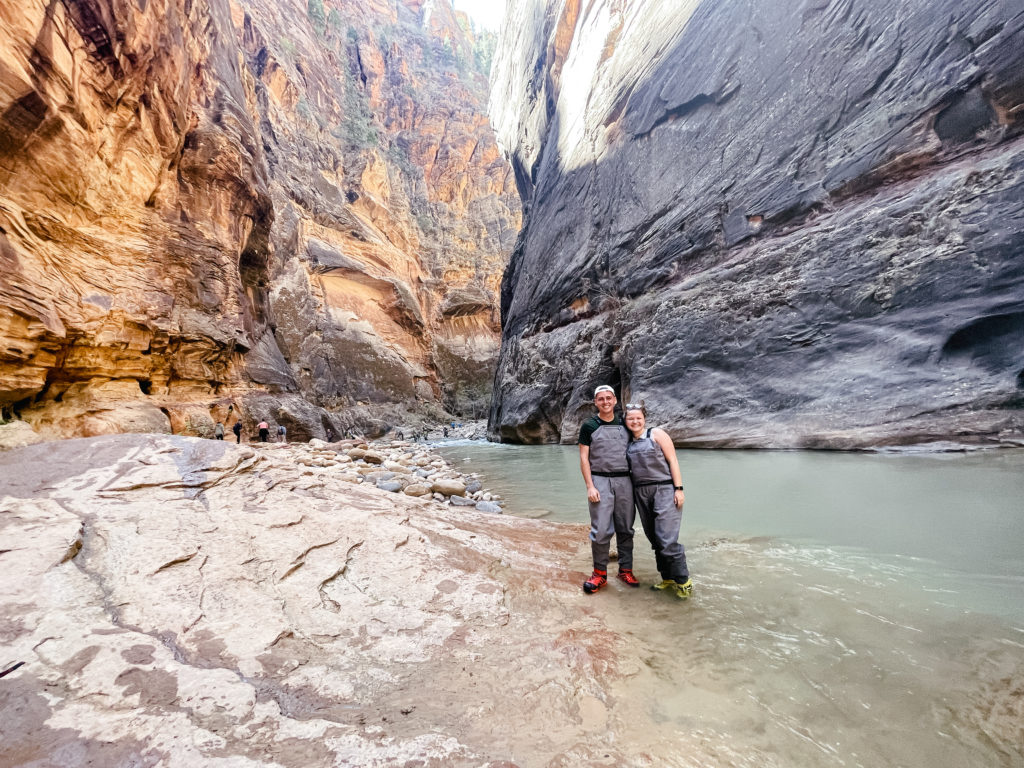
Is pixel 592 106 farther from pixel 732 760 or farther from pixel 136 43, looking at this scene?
pixel 732 760

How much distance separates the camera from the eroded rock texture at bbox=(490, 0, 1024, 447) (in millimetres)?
6195

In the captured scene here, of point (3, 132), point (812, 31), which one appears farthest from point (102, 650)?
point (812, 31)

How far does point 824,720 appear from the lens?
1.39 metres

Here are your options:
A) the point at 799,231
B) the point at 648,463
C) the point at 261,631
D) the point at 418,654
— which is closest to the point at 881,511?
the point at 648,463

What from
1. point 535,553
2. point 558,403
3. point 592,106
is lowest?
point 535,553

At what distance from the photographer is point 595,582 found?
2621 millimetres

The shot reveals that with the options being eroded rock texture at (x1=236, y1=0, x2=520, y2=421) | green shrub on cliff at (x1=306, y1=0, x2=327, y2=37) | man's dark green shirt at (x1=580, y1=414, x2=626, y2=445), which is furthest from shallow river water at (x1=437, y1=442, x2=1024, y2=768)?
green shrub on cliff at (x1=306, y1=0, x2=327, y2=37)

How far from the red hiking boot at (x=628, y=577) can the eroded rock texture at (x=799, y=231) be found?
602 cm

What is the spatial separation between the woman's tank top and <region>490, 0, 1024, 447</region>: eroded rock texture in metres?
5.92

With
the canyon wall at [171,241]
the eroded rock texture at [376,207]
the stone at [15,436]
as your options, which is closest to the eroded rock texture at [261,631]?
the stone at [15,436]

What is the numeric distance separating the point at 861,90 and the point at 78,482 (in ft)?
43.2

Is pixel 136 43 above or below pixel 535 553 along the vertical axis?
above

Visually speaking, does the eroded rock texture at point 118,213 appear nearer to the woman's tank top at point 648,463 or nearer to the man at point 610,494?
the man at point 610,494

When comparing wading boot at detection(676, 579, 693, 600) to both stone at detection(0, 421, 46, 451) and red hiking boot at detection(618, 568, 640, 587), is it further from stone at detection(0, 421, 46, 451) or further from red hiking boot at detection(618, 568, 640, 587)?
stone at detection(0, 421, 46, 451)
